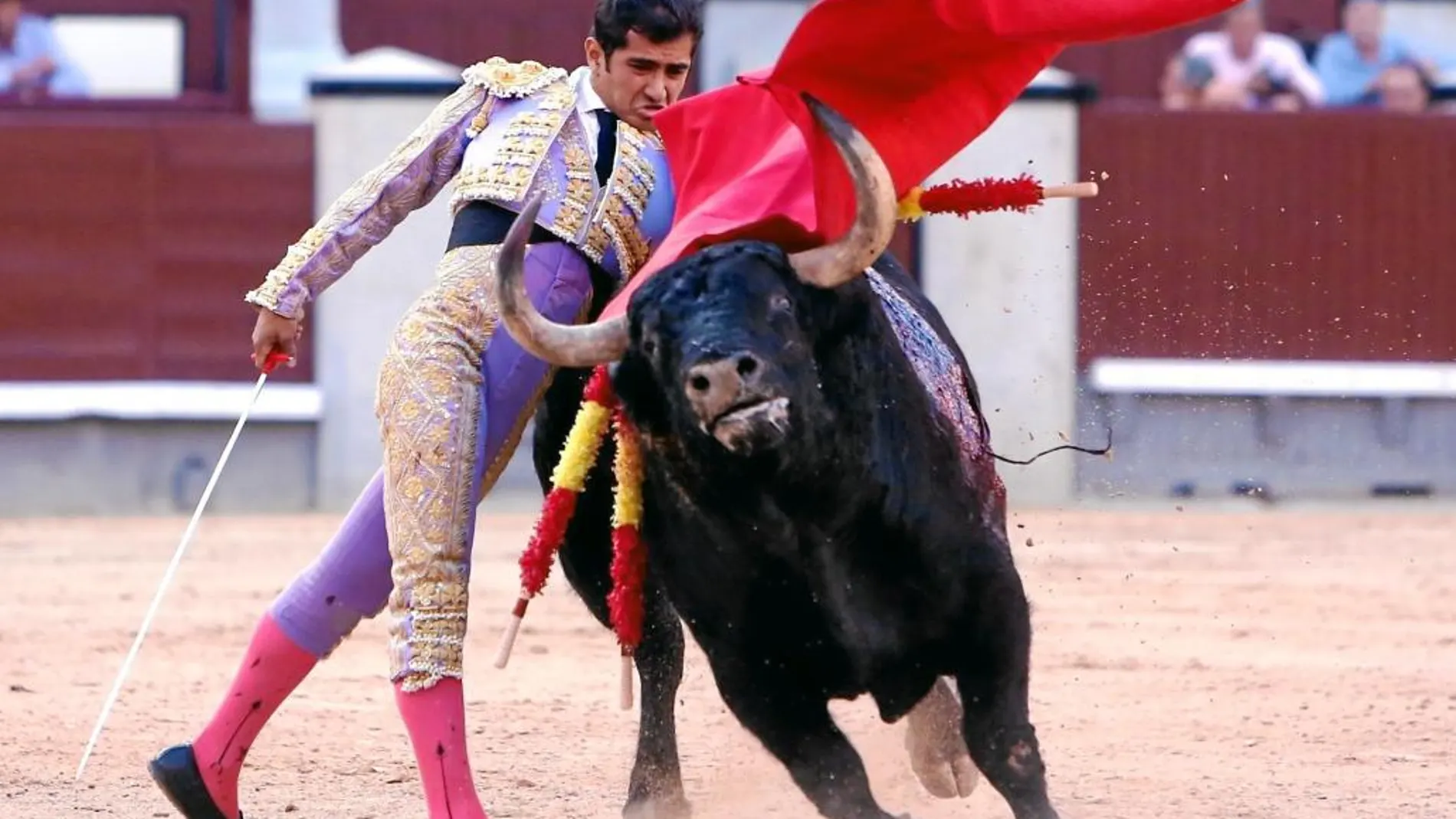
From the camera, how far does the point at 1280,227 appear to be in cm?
896

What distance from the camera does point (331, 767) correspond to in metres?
4.18

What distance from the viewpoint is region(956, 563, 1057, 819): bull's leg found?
10.2 ft

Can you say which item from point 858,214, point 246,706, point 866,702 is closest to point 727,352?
point 858,214

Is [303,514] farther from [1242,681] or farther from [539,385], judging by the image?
[539,385]

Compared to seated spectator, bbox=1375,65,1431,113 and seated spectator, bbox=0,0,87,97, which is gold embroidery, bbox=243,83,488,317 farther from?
seated spectator, bbox=1375,65,1431,113

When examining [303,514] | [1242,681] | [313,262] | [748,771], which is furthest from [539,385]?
[303,514]

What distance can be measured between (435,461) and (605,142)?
449 mm

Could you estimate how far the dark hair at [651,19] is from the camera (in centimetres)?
314

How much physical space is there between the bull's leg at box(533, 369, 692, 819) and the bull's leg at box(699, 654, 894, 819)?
39cm

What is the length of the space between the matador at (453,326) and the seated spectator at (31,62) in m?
6.01

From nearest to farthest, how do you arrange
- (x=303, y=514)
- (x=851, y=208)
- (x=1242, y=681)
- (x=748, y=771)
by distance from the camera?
(x=851, y=208) → (x=748, y=771) → (x=1242, y=681) → (x=303, y=514)

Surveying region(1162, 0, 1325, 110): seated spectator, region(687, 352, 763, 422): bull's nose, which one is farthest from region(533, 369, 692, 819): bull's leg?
region(1162, 0, 1325, 110): seated spectator

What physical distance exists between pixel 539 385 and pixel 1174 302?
18.7 feet

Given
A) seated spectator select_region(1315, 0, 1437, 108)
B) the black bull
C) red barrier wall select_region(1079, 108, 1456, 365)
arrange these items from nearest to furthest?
the black bull
red barrier wall select_region(1079, 108, 1456, 365)
seated spectator select_region(1315, 0, 1437, 108)
